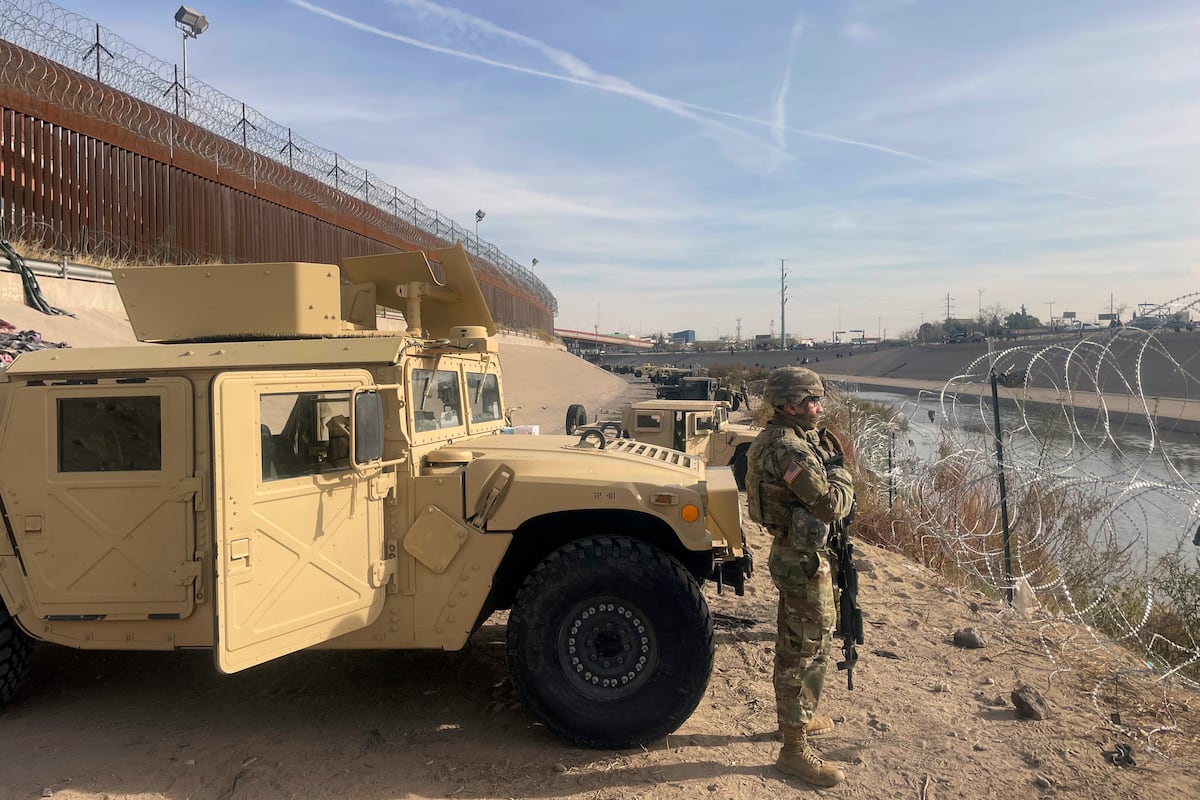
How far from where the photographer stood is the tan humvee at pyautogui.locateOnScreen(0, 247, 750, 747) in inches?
127

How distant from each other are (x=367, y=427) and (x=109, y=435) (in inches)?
45.1

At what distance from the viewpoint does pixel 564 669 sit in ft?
11.6

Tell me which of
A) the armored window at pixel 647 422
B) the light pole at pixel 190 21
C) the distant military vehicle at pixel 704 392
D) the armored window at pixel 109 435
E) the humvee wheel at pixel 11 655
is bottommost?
the humvee wheel at pixel 11 655

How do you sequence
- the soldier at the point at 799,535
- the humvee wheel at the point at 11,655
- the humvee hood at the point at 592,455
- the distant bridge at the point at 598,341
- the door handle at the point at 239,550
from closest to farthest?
the door handle at the point at 239,550 < the soldier at the point at 799,535 < the humvee wheel at the point at 11,655 < the humvee hood at the point at 592,455 < the distant bridge at the point at 598,341

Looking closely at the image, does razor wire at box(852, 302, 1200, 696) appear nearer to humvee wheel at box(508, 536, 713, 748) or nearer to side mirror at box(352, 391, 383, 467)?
humvee wheel at box(508, 536, 713, 748)

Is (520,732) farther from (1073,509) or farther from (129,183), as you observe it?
(129,183)

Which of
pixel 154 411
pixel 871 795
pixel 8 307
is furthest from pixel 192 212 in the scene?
pixel 871 795

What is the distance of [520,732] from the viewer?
146 inches

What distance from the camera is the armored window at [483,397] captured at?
4605mm

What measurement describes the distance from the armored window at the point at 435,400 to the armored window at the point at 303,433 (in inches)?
15.3

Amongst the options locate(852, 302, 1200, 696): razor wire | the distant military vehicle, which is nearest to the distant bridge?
the distant military vehicle

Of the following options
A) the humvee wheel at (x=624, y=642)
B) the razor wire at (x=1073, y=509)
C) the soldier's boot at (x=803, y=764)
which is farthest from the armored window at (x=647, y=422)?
the soldier's boot at (x=803, y=764)

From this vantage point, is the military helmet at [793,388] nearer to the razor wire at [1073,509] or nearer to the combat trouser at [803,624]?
the combat trouser at [803,624]

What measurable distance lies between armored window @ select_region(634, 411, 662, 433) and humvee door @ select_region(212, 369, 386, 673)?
681cm
